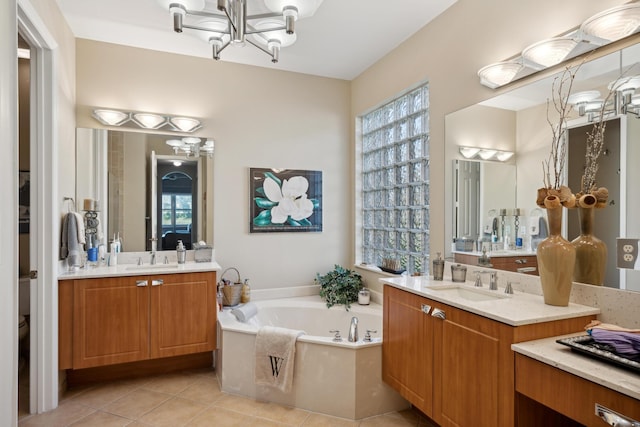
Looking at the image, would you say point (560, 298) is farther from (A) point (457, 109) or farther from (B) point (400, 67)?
(B) point (400, 67)

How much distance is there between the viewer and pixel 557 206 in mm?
1718

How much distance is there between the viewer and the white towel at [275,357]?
2.48 m

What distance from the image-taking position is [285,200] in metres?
3.78

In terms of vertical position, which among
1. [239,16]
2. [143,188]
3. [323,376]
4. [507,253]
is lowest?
[323,376]

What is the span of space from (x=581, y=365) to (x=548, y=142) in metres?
1.19

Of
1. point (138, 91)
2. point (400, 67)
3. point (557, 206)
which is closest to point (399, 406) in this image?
point (557, 206)

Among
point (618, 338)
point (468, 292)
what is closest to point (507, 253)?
point (468, 292)

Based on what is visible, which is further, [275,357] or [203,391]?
[203,391]

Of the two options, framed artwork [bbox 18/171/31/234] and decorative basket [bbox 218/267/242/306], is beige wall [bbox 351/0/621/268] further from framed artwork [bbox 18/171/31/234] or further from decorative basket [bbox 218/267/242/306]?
framed artwork [bbox 18/171/31/234]

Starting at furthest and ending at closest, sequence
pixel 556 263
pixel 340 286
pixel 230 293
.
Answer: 1. pixel 340 286
2. pixel 230 293
3. pixel 556 263

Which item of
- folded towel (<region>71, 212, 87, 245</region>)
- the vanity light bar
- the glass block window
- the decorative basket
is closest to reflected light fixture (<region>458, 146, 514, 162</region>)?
the glass block window

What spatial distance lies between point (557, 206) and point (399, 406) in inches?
65.7

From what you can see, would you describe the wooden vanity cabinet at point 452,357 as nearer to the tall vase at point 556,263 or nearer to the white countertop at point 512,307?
the white countertop at point 512,307

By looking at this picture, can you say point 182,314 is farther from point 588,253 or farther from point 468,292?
point 588,253
